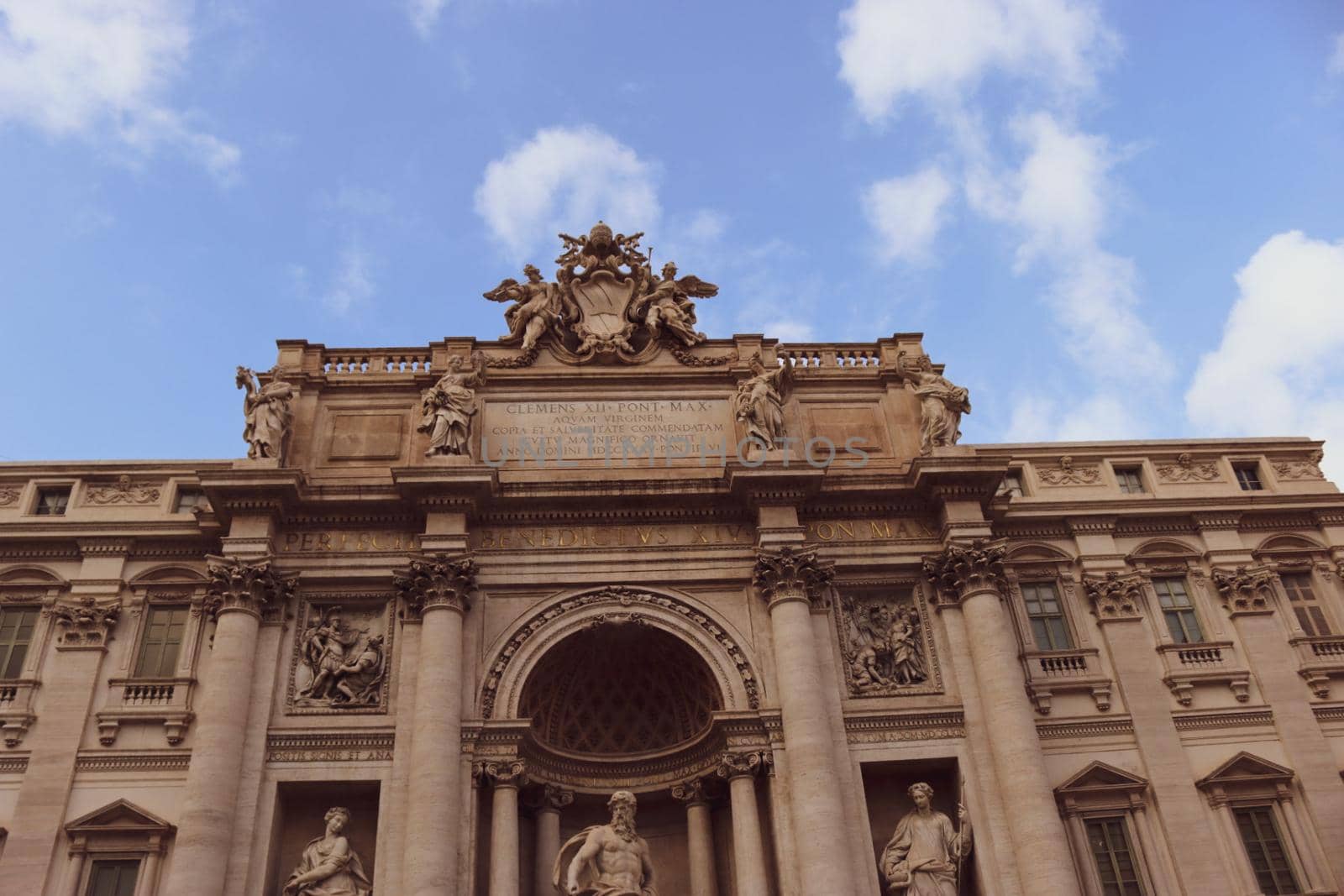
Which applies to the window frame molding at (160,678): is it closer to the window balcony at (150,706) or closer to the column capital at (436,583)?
the window balcony at (150,706)

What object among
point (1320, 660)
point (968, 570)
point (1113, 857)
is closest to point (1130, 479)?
point (1320, 660)

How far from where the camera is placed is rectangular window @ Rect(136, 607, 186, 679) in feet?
76.4

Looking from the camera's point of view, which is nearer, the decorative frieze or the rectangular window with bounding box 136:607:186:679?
the rectangular window with bounding box 136:607:186:679

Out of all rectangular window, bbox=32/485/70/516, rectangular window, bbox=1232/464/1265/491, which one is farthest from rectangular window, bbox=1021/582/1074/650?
rectangular window, bbox=32/485/70/516

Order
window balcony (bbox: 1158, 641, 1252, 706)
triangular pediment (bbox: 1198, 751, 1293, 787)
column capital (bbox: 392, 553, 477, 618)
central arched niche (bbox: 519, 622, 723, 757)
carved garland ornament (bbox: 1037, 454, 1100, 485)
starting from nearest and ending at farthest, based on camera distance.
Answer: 1. column capital (bbox: 392, 553, 477, 618)
2. triangular pediment (bbox: 1198, 751, 1293, 787)
3. central arched niche (bbox: 519, 622, 723, 757)
4. window balcony (bbox: 1158, 641, 1252, 706)
5. carved garland ornament (bbox: 1037, 454, 1100, 485)

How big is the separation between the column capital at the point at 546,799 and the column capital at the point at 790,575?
18.8 feet

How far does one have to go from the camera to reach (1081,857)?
2205 centimetres

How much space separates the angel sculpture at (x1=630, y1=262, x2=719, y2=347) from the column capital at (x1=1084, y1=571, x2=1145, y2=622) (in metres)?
10.4

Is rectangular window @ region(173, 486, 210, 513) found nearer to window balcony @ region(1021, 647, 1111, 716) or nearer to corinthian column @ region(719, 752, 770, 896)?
corinthian column @ region(719, 752, 770, 896)

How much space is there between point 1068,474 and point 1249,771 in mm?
7409

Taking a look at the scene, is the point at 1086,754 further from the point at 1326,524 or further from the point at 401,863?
the point at 401,863

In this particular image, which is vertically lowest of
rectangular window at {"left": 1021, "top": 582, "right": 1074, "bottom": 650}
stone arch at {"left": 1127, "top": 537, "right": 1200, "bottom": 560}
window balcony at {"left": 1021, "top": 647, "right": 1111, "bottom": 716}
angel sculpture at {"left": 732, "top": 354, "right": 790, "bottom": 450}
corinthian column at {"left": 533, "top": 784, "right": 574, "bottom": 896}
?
corinthian column at {"left": 533, "top": 784, "right": 574, "bottom": 896}

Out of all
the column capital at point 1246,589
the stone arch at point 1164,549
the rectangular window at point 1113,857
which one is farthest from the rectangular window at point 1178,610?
the rectangular window at point 1113,857

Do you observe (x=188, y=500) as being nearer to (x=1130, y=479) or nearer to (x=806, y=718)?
(x=806, y=718)
